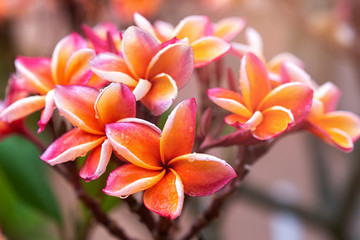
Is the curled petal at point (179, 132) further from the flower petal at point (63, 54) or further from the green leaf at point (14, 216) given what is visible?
the green leaf at point (14, 216)

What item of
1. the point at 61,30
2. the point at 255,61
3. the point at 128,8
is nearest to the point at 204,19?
the point at 255,61

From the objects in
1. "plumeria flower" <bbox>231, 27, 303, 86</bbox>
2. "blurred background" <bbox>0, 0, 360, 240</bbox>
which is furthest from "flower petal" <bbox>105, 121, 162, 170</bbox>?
"blurred background" <bbox>0, 0, 360, 240</bbox>

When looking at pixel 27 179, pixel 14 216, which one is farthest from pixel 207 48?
pixel 14 216

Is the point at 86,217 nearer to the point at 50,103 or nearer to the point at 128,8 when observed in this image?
the point at 50,103

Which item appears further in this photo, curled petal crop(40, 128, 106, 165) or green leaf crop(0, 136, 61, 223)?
green leaf crop(0, 136, 61, 223)

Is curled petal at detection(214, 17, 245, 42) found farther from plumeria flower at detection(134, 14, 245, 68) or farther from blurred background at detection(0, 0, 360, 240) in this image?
blurred background at detection(0, 0, 360, 240)

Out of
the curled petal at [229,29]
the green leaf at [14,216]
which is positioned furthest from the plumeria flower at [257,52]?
the green leaf at [14,216]
